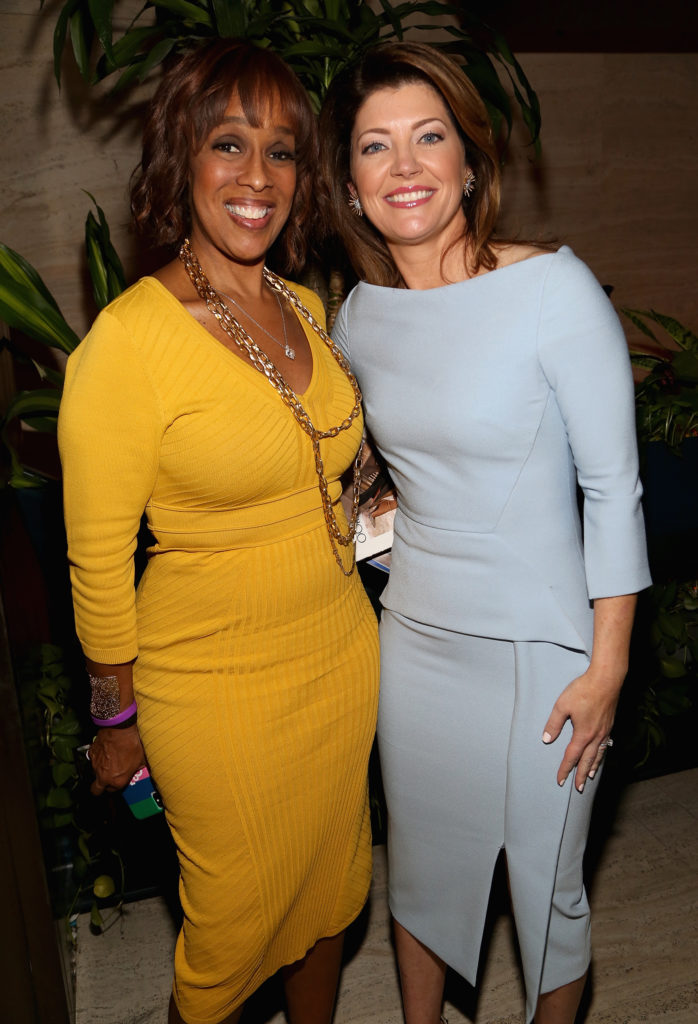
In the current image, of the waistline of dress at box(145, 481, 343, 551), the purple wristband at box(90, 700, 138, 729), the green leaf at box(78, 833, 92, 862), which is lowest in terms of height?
the green leaf at box(78, 833, 92, 862)

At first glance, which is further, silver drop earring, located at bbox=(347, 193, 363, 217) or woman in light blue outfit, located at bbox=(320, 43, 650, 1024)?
silver drop earring, located at bbox=(347, 193, 363, 217)

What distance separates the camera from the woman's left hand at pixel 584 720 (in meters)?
1.54

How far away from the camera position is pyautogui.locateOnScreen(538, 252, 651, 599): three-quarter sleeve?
55.1 inches

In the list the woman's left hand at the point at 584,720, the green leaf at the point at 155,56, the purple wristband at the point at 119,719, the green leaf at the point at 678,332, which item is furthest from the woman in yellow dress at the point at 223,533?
the green leaf at the point at 678,332

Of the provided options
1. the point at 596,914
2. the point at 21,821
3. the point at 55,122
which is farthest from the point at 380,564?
the point at 55,122

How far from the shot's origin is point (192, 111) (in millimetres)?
1465

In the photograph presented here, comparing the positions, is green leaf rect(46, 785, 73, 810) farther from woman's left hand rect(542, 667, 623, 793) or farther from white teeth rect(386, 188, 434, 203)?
white teeth rect(386, 188, 434, 203)

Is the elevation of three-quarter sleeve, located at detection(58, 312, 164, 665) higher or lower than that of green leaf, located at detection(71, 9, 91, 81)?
lower

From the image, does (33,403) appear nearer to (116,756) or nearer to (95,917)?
(116,756)

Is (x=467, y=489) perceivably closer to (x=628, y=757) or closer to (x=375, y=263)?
(x=375, y=263)

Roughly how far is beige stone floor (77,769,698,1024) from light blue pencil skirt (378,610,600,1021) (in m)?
0.44

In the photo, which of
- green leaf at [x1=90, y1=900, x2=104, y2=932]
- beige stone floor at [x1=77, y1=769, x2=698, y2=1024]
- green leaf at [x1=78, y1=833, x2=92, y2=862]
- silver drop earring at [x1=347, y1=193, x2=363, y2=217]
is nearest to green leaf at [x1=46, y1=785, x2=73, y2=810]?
green leaf at [x1=78, y1=833, x2=92, y2=862]

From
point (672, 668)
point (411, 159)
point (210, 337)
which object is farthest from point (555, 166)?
point (210, 337)

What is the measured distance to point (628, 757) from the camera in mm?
2734
